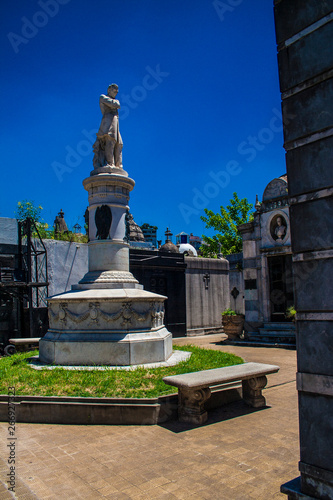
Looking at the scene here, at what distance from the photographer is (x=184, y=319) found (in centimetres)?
2080

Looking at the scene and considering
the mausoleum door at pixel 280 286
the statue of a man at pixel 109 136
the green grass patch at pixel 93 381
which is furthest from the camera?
the mausoleum door at pixel 280 286

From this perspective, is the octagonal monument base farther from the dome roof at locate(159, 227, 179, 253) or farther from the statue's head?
the dome roof at locate(159, 227, 179, 253)

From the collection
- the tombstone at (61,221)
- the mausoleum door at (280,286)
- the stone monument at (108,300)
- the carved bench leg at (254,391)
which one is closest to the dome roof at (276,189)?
the mausoleum door at (280,286)

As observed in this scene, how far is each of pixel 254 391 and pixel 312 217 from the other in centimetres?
485

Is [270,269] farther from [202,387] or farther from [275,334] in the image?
[202,387]

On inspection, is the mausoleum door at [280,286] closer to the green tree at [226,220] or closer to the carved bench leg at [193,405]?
the carved bench leg at [193,405]

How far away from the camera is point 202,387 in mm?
6336

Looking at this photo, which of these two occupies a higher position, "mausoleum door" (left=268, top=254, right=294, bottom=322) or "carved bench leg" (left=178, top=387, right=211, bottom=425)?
"mausoleum door" (left=268, top=254, right=294, bottom=322)

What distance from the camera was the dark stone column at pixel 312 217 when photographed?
3240 millimetres

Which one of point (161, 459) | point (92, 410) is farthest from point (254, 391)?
point (92, 410)

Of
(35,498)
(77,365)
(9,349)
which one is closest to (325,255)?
(35,498)

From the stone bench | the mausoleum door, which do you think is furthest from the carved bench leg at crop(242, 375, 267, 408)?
the mausoleum door

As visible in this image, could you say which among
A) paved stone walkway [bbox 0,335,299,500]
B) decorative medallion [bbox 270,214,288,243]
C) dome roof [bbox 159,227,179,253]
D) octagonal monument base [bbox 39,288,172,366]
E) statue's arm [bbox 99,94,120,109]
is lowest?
paved stone walkway [bbox 0,335,299,500]

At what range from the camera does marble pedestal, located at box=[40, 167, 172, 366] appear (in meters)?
8.92
